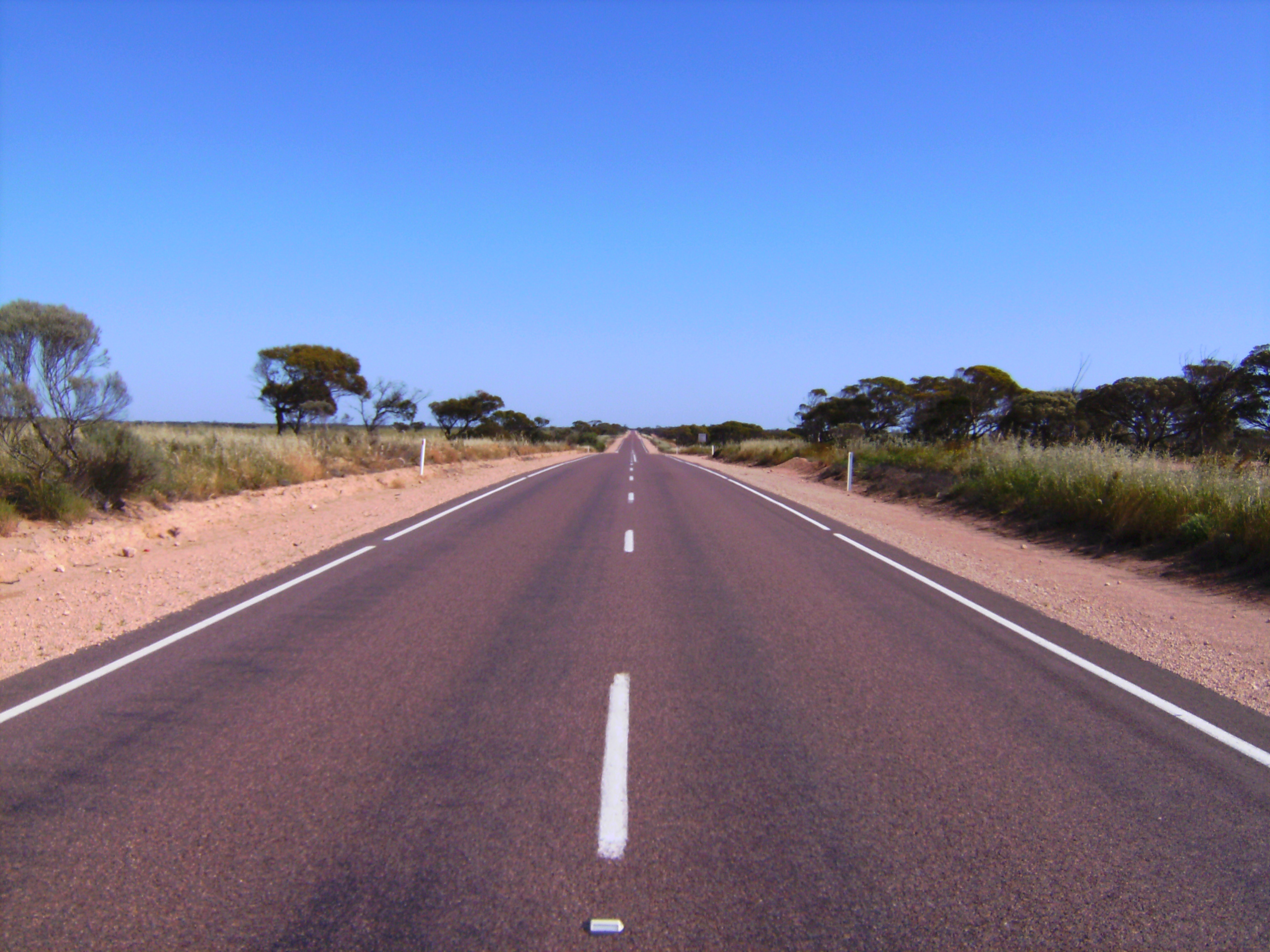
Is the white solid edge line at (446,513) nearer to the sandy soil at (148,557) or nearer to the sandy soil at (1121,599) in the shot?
the sandy soil at (148,557)

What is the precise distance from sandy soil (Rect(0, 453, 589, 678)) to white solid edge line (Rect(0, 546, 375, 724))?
1.85 ft

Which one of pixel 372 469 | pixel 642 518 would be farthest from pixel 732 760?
pixel 372 469

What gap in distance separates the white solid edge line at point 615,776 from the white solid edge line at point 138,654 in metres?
3.64

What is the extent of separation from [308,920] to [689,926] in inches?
56.0

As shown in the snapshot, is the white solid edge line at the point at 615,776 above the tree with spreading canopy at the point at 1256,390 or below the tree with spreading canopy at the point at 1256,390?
below

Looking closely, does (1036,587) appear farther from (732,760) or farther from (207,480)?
(207,480)

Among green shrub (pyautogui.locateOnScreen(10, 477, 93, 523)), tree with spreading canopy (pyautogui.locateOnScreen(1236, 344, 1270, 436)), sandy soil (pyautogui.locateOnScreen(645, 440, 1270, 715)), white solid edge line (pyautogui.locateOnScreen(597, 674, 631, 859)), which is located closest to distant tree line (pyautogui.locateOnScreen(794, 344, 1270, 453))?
tree with spreading canopy (pyautogui.locateOnScreen(1236, 344, 1270, 436))

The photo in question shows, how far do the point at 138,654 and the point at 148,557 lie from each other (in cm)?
533

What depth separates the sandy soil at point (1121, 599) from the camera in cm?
627

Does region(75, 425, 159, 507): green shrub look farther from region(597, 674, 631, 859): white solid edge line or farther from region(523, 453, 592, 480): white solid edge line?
region(523, 453, 592, 480): white solid edge line

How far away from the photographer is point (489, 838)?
10.9ft

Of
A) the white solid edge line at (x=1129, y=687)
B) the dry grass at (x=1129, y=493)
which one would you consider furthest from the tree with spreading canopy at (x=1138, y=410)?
the white solid edge line at (x=1129, y=687)

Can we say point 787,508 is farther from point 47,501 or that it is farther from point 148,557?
point 47,501

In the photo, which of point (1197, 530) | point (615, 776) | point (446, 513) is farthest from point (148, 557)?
point (1197, 530)
